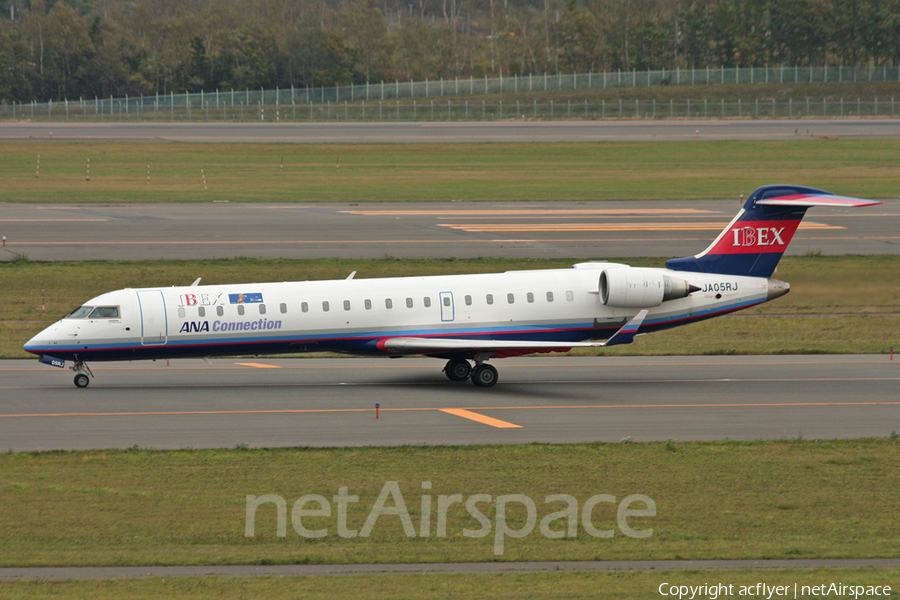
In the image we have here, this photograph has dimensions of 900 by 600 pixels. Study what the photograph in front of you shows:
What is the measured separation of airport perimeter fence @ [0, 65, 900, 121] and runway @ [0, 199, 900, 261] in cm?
5453

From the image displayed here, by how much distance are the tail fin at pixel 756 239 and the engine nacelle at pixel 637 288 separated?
4.94 ft

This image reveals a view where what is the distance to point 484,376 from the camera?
2941 centimetres

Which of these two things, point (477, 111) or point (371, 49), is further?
point (371, 49)

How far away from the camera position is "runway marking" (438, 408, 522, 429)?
24.9m

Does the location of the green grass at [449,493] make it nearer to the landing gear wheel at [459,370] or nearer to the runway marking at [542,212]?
the landing gear wheel at [459,370]

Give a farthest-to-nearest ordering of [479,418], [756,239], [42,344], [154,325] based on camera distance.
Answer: [756,239] < [154,325] < [42,344] < [479,418]

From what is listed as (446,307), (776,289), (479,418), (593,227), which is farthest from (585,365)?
(593,227)

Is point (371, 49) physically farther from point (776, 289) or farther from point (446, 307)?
point (446, 307)

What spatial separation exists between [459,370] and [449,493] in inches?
433

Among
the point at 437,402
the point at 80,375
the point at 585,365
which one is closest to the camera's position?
the point at 437,402

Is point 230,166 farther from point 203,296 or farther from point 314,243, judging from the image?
point 203,296

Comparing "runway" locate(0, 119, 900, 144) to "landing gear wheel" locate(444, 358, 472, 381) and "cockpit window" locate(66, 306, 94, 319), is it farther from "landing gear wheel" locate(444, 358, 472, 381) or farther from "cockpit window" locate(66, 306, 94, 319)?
"cockpit window" locate(66, 306, 94, 319)

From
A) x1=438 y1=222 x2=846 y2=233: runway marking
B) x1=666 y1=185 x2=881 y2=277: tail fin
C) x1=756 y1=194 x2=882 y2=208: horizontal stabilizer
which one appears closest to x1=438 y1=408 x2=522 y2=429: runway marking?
x1=666 y1=185 x2=881 y2=277: tail fin

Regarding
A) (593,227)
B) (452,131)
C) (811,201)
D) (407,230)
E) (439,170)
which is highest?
(452,131)
